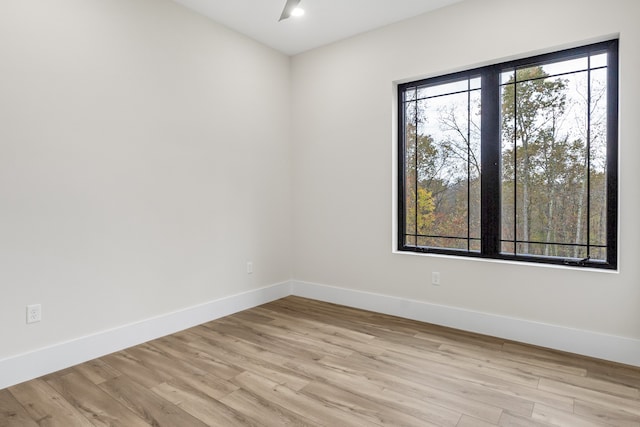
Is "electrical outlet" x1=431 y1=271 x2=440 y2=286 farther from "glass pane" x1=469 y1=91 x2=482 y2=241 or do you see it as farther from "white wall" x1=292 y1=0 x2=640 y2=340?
"glass pane" x1=469 y1=91 x2=482 y2=241

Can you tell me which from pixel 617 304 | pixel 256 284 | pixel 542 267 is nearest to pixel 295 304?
pixel 256 284

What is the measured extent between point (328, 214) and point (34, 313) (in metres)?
2.60

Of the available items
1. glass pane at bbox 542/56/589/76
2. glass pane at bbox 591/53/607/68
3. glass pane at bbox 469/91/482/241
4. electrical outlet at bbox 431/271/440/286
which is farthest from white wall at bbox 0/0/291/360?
glass pane at bbox 591/53/607/68

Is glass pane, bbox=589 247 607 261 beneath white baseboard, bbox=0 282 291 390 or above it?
above

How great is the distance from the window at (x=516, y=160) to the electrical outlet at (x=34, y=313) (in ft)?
9.42

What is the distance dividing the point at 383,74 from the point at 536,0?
1311 mm

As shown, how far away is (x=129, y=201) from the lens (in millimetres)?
2867

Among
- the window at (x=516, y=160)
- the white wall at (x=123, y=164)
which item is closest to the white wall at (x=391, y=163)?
the window at (x=516, y=160)

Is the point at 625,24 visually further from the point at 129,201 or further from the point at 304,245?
the point at 129,201

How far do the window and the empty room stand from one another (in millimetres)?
17

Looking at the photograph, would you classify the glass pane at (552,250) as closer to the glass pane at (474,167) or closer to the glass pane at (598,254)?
the glass pane at (598,254)

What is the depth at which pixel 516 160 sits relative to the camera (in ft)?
10.0

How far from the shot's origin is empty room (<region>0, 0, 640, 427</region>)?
226cm

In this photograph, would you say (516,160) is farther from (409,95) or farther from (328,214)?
(328,214)
